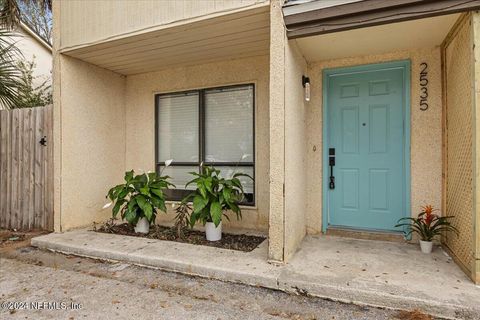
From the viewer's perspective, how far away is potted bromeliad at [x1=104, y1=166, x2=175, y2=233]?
4.07m

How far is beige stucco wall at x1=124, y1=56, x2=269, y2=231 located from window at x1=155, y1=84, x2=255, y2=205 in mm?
110

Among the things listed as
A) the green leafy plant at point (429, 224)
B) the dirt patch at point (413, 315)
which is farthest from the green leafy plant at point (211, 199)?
the green leafy plant at point (429, 224)

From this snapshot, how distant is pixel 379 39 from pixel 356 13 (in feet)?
2.33

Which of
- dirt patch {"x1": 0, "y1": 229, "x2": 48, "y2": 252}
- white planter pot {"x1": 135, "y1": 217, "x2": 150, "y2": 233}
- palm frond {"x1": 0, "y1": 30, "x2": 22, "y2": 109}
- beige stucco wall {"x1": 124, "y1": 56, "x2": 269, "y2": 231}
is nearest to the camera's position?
dirt patch {"x1": 0, "y1": 229, "x2": 48, "y2": 252}

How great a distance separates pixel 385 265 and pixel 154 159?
3860mm

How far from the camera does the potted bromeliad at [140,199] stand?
4.07 m

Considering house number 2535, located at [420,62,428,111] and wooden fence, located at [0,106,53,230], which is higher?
house number 2535, located at [420,62,428,111]

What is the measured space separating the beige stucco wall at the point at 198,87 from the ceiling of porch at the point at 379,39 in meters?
0.96

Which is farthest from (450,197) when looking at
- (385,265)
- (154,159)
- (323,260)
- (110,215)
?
(110,215)

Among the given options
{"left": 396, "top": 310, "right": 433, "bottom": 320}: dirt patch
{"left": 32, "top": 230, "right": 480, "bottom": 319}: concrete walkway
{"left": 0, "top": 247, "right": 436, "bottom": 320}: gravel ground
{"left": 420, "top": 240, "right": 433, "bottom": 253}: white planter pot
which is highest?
{"left": 420, "top": 240, "right": 433, "bottom": 253}: white planter pot

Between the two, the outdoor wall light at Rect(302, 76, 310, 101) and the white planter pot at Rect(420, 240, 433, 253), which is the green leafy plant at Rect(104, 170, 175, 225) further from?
the white planter pot at Rect(420, 240, 433, 253)

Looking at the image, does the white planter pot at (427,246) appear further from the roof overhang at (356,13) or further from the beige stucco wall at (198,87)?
the roof overhang at (356,13)

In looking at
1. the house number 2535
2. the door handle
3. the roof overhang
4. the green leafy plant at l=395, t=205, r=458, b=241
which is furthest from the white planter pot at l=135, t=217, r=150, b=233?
the house number 2535

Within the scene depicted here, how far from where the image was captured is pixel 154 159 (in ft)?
17.0
